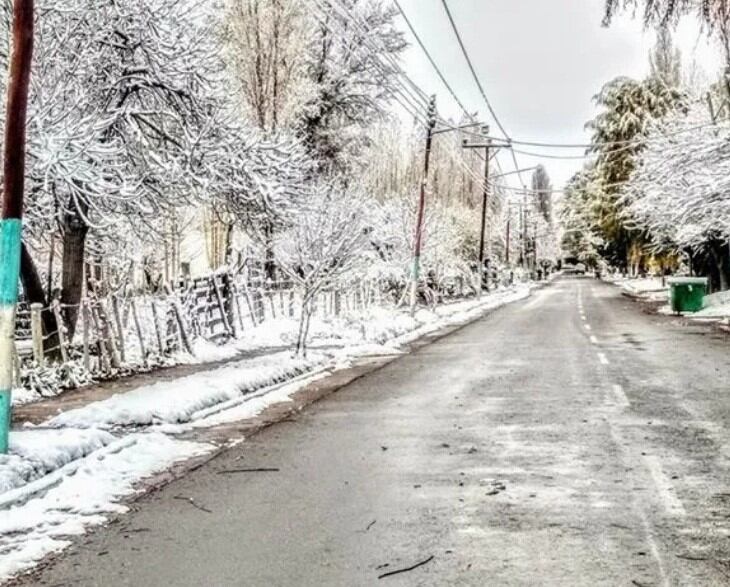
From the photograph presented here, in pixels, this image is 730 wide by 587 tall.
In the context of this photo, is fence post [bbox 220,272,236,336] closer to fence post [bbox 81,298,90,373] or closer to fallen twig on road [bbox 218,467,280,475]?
fence post [bbox 81,298,90,373]

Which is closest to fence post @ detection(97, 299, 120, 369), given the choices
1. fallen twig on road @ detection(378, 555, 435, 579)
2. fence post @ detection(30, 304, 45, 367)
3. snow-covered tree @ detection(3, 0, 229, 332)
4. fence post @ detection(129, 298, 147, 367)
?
snow-covered tree @ detection(3, 0, 229, 332)

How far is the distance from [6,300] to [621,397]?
26.3 feet

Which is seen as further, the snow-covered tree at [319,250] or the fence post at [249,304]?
the fence post at [249,304]

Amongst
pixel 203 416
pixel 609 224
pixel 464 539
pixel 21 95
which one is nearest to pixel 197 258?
pixel 609 224

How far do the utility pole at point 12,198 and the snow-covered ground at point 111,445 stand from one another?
2.10 ft

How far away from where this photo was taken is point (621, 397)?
12180 millimetres

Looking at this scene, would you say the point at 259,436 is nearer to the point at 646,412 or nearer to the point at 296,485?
the point at 296,485

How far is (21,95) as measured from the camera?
788cm

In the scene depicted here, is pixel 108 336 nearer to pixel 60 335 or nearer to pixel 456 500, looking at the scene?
pixel 60 335

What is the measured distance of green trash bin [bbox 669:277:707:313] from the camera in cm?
3431

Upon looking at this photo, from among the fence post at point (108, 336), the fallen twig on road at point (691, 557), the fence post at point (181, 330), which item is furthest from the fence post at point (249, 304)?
the fallen twig on road at point (691, 557)

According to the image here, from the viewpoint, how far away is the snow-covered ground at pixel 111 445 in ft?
20.7

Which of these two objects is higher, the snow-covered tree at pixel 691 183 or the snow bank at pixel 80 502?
the snow-covered tree at pixel 691 183

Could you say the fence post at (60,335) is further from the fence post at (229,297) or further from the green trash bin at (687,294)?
the green trash bin at (687,294)
